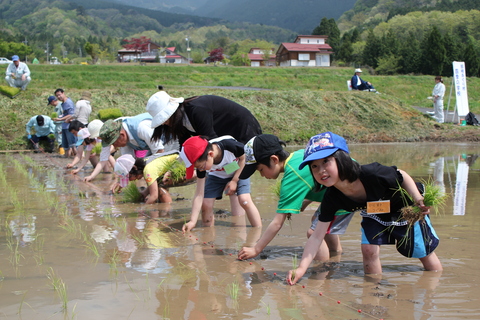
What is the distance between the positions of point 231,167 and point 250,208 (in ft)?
1.91

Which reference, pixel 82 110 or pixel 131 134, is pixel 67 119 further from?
pixel 131 134

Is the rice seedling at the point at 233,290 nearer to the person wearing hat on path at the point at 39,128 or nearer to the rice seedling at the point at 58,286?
the rice seedling at the point at 58,286

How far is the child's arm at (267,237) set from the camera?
3.46 metres

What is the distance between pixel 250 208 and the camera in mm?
4832

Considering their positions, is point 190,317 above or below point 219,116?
below

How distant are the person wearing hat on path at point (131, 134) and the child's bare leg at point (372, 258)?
3.13m

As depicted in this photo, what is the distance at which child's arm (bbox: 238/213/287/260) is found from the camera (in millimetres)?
3457

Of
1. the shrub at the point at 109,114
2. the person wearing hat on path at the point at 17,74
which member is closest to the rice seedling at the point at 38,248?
the shrub at the point at 109,114

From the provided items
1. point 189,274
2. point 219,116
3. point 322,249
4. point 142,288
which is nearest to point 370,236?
point 322,249

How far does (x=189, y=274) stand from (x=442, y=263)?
186 cm

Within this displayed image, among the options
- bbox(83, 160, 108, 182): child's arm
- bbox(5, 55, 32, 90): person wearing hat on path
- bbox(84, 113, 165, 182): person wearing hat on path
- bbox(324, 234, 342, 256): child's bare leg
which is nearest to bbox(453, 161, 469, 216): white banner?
bbox(324, 234, 342, 256): child's bare leg

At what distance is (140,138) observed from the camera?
6230mm

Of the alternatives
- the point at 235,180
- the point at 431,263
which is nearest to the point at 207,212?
the point at 235,180

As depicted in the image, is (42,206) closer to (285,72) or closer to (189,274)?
(189,274)
